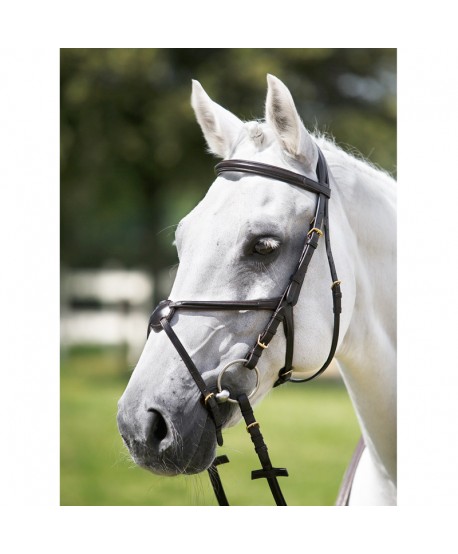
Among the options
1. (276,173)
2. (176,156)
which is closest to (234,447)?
(276,173)

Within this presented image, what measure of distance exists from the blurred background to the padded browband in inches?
135

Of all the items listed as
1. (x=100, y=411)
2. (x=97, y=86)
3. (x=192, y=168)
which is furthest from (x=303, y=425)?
(x=97, y=86)

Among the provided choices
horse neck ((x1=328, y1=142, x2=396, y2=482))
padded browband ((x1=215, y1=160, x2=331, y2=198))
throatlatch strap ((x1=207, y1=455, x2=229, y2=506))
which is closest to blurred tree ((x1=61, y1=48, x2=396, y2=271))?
horse neck ((x1=328, y1=142, x2=396, y2=482))

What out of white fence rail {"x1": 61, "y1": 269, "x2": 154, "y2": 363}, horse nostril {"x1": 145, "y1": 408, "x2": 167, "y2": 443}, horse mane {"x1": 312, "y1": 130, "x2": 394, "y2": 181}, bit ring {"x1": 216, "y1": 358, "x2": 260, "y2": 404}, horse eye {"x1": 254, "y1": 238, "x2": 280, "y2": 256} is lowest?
white fence rail {"x1": 61, "y1": 269, "x2": 154, "y2": 363}

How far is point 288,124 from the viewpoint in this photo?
7.25ft

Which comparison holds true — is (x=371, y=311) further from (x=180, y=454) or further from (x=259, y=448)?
(x=180, y=454)

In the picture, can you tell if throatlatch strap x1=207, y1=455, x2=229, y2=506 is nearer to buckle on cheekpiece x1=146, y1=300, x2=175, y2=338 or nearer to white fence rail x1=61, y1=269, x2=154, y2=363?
buckle on cheekpiece x1=146, y1=300, x2=175, y2=338

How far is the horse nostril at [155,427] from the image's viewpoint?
76.8 inches

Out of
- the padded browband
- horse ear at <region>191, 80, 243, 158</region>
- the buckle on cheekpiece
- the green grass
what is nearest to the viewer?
the buckle on cheekpiece

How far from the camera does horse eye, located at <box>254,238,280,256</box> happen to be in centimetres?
209

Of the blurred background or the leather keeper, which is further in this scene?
the blurred background
